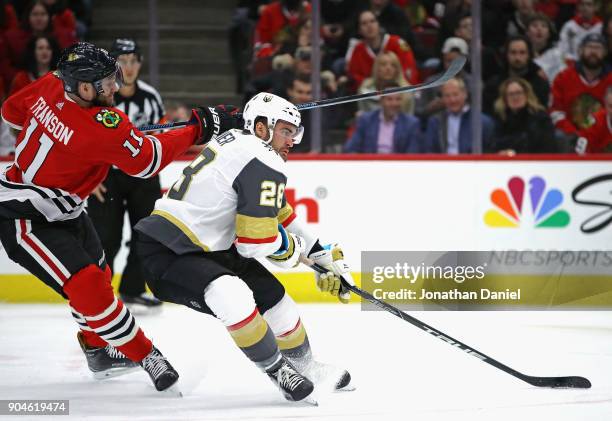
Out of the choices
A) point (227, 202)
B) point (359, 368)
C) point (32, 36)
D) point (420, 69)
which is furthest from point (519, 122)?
point (227, 202)

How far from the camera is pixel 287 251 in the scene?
12.2 feet

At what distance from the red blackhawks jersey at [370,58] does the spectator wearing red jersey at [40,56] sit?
5.71ft

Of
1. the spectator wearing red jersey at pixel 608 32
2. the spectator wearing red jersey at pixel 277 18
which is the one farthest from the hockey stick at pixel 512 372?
the spectator wearing red jersey at pixel 608 32

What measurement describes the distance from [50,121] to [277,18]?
10.0 feet

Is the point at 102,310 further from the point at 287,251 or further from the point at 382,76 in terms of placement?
the point at 382,76

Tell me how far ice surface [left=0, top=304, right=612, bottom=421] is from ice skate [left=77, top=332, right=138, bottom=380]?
0.04 metres

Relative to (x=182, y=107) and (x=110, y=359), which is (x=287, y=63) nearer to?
(x=182, y=107)

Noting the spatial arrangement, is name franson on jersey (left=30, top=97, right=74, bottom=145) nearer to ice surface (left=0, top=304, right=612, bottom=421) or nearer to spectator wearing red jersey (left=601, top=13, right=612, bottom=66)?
ice surface (left=0, top=304, right=612, bottom=421)

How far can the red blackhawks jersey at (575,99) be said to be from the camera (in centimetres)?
640

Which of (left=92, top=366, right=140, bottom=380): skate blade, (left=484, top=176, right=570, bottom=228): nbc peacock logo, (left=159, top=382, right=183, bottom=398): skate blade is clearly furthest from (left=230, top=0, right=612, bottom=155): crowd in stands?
(left=159, top=382, right=183, bottom=398): skate blade

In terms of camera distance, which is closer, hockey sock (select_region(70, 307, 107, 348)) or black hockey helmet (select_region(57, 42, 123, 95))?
black hockey helmet (select_region(57, 42, 123, 95))

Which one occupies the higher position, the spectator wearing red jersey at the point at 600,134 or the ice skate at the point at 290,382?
the spectator wearing red jersey at the point at 600,134

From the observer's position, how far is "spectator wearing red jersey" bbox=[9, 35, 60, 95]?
6.41 metres

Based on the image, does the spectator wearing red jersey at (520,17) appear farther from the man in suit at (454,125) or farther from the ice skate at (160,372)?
the ice skate at (160,372)
